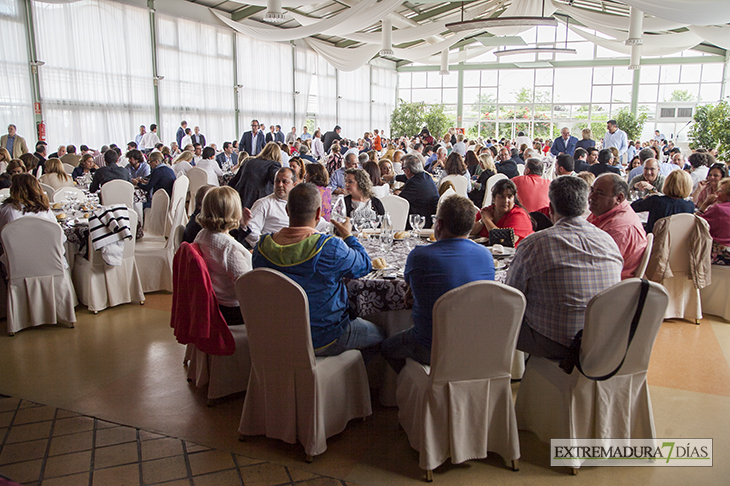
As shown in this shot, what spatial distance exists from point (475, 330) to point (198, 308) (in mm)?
1488

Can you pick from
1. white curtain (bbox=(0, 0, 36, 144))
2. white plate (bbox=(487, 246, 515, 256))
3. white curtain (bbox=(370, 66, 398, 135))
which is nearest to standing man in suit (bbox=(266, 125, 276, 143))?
white curtain (bbox=(0, 0, 36, 144))

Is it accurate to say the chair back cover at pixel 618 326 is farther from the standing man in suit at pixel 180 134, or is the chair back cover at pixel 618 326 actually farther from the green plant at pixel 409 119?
the green plant at pixel 409 119

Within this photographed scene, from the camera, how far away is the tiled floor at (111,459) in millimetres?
2486

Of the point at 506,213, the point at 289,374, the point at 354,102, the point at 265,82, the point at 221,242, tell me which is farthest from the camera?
the point at 354,102

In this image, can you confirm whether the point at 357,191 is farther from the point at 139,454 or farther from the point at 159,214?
the point at 139,454

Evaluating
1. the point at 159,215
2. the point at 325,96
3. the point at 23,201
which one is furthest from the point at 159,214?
the point at 325,96

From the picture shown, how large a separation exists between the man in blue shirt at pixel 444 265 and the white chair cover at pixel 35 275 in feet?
9.75

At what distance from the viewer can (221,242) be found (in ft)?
10.1

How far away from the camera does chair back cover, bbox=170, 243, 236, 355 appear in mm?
2906

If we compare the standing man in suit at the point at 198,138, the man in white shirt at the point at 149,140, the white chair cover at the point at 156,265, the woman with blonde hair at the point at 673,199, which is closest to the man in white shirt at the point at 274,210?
the white chair cover at the point at 156,265

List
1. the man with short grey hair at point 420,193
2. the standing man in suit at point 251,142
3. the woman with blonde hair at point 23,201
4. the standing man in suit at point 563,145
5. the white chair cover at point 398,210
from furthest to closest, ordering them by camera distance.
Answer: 1. the standing man in suit at point 251,142
2. the standing man in suit at point 563,145
3. the man with short grey hair at point 420,193
4. the white chair cover at point 398,210
5. the woman with blonde hair at point 23,201

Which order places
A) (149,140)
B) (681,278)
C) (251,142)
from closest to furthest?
(681,278)
(149,140)
(251,142)

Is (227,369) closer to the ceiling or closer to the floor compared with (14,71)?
closer to the floor

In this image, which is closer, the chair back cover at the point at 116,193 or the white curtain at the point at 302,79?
the chair back cover at the point at 116,193
